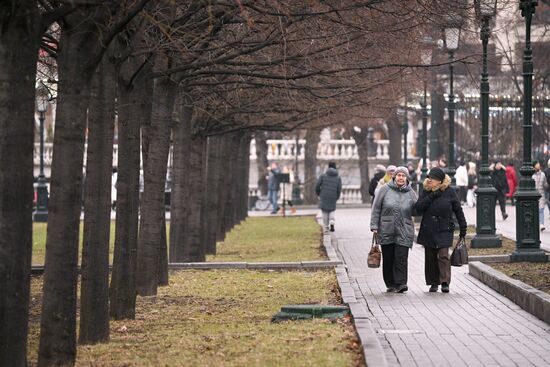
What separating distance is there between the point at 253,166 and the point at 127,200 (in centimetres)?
6657

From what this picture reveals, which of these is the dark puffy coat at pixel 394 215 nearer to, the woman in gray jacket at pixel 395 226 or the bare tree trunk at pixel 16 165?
the woman in gray jacket at pixel 395 226

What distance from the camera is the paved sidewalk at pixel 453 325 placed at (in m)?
12.7

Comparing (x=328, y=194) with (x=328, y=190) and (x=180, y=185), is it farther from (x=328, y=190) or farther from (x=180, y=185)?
(x=180, y=185)

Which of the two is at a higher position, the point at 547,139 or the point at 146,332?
the point at 547,139

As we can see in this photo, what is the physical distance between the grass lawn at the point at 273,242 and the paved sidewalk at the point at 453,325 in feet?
17.8

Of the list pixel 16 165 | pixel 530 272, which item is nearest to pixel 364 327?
pixel 16 165

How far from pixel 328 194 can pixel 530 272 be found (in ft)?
57.8

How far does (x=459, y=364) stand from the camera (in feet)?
40.0

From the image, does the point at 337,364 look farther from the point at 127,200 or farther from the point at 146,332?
the point at 127,200

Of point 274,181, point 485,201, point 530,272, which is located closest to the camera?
point 530,272

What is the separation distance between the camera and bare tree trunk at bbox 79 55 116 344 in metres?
14.3

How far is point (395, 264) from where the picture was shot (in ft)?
65.0

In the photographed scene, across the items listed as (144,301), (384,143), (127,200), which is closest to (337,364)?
(127,200)

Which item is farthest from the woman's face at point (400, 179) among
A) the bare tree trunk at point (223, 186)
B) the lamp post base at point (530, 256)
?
the bare tree trunk at point (223, 186)
